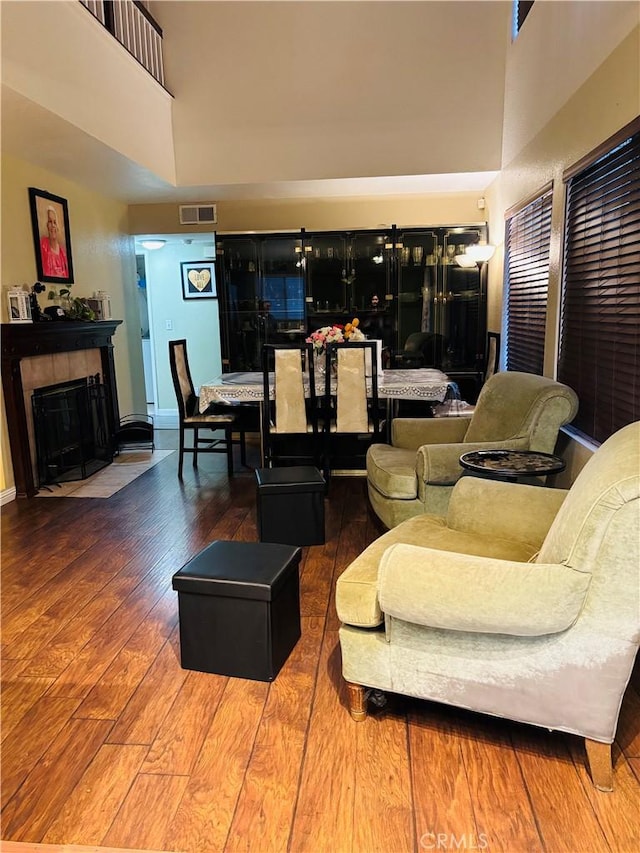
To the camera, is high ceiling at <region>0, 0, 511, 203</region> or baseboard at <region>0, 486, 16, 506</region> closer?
baseboard at <region>0, 486, 16, 506</region>

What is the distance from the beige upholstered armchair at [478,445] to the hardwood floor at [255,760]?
0.76 metres

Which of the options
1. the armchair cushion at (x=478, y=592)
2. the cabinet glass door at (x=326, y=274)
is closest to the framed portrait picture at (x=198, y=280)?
the cabinet glass door at (x=326, y=274)

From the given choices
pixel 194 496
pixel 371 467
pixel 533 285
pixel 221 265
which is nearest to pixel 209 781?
pixel 371 467

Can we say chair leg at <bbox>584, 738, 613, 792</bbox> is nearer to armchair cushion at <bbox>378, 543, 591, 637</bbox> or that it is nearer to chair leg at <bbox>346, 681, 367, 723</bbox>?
armchair cushion at <bbox>378, 543, 591, 637</bbox>

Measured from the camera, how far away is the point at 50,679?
2.19m

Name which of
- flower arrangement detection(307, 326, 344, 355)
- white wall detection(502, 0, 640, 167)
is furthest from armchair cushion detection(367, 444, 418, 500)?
white wall detection(502, 0, 640, 167)

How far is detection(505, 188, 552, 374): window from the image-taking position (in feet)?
12.8

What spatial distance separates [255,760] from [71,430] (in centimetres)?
382

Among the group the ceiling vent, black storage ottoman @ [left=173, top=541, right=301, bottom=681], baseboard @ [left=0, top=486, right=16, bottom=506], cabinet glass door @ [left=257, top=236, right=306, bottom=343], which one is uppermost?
the ceiling vent

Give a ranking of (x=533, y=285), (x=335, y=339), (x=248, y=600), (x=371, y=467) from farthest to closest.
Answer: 1. (x=335, y=339)
2. (x=533, y=285)
3. (x=371, y=467)
4. (x=248, y=600)

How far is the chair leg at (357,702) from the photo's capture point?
192 cm

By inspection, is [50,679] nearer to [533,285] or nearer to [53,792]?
[53,792]

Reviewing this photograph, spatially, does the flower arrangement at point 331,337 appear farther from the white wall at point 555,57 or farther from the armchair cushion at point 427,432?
the white wall at point 555,57

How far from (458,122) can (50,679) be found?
16.6 feet
